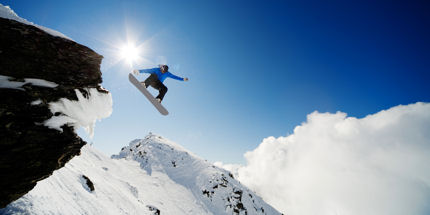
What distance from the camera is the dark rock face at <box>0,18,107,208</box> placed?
11.9 ft

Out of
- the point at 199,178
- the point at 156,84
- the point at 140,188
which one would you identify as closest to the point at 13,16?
the point at 156,84

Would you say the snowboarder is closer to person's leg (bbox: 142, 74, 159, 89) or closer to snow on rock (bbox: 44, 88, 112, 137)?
person's leg (bbox: 142, 74, 159, 89)

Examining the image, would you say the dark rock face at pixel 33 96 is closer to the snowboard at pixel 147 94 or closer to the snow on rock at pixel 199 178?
the snowboard at pixel 147 94

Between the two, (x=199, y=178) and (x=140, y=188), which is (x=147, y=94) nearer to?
(x=140, y=188)

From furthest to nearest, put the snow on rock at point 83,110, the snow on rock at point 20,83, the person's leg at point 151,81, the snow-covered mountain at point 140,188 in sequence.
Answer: the person's leg at point 151,81 < the snow-covered mountain at point 140,188 < the snow on rock at point 83,110 < the snow on rock at point 20,83

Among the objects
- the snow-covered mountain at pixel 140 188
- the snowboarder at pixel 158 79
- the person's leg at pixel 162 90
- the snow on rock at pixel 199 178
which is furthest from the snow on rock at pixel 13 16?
the snow on rock at pixel 199 178

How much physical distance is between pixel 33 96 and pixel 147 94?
4856mm

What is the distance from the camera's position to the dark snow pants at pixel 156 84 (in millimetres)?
9219

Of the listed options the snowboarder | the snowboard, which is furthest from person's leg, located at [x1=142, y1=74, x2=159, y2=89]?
the snowboard

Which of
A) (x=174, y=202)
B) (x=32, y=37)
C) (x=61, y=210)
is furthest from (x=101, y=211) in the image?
(x=174, y=202)

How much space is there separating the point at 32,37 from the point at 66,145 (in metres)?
2.63

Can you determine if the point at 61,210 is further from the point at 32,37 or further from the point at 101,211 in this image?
the point at 32,37

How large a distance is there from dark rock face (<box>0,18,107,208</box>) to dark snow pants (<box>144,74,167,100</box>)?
419cm

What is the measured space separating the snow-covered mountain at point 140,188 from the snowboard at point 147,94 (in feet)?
17.1
